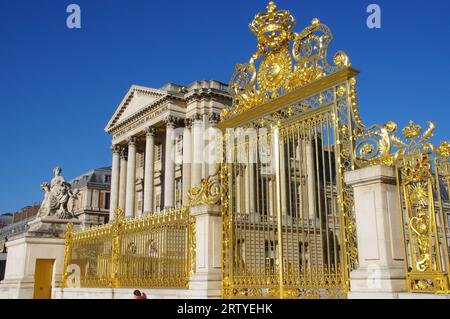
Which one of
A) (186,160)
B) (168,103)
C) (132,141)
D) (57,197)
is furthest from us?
(132,141)

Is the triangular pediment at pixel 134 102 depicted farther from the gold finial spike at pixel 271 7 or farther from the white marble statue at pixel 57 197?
the gold finial spike at pixel 271 7

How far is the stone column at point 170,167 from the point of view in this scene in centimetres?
3691

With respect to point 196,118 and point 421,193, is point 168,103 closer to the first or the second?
point 196,118

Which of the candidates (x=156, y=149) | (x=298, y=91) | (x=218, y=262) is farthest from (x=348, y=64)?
(x=156, y=149)

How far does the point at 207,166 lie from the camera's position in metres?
35.4

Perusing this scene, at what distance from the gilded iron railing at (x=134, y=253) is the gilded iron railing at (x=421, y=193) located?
4546mm

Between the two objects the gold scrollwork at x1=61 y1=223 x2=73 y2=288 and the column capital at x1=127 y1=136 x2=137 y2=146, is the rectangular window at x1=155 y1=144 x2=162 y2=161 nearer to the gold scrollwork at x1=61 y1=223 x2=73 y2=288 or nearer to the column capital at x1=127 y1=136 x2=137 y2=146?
the column capital at x1=127 y1=136 x2=137 y2=146

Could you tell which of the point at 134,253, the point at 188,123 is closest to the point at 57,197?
the point at 134,253

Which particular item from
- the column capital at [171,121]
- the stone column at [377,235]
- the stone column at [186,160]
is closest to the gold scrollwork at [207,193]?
the stone column at [377,235]

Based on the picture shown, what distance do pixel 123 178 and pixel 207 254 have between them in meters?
36.4

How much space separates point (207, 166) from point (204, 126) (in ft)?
10.8

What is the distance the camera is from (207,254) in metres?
10.1

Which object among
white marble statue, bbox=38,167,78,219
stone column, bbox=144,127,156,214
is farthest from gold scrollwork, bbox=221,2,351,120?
stone column, bbox=144,127,156,214

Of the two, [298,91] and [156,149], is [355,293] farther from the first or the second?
[156,149]
